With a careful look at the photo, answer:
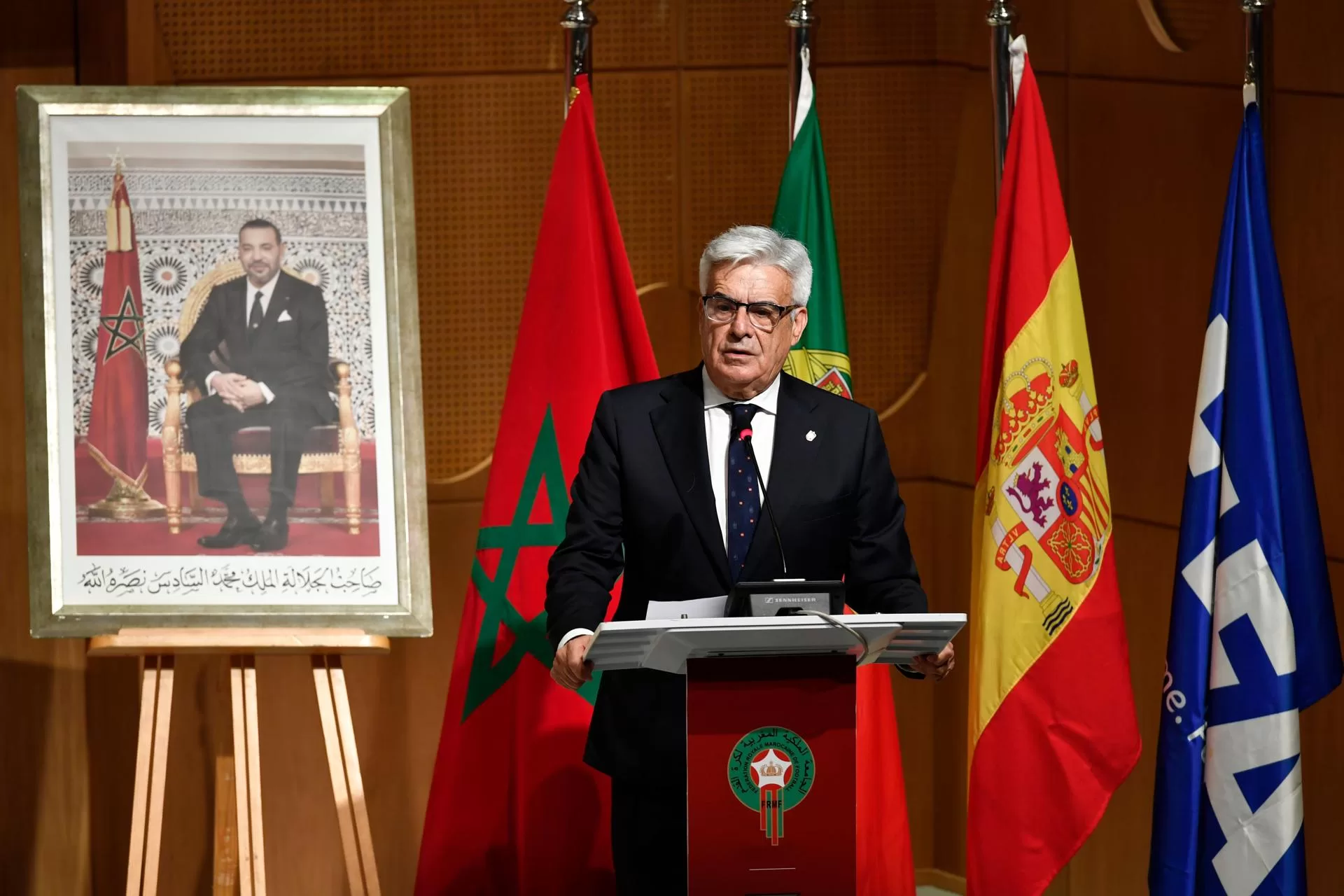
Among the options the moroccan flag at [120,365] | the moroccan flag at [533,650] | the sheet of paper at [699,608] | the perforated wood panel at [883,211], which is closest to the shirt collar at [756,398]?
the sheet of paper at [699,608]

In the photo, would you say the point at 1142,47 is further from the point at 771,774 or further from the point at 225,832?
the point at 225,832

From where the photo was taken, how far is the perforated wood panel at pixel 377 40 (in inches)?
159

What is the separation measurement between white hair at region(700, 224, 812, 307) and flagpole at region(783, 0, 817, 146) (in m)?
0.92

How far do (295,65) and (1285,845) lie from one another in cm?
295

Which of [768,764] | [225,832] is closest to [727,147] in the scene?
[225,832]

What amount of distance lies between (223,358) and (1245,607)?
2113 mm

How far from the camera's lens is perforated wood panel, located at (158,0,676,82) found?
4039mm

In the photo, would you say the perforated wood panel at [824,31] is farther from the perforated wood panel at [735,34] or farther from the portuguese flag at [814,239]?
the portuguese flag at [814,239]

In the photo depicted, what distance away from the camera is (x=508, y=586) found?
3369 millimetres

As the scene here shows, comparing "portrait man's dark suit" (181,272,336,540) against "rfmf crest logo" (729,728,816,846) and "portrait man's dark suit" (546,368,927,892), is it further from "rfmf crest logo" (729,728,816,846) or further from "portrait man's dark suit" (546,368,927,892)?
"rfmf crest logo" (729,728,816,846)

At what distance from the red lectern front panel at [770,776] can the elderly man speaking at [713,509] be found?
368mm

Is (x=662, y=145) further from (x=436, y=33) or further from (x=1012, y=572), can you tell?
(x=1012, y=572)

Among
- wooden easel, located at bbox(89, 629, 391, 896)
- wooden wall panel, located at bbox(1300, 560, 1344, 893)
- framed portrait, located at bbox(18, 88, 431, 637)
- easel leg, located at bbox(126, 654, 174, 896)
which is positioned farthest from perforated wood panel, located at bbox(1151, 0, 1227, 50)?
easel leg, located at bbox(126, 654, 174, 896)

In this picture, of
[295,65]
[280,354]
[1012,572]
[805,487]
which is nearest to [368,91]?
[280,354]
